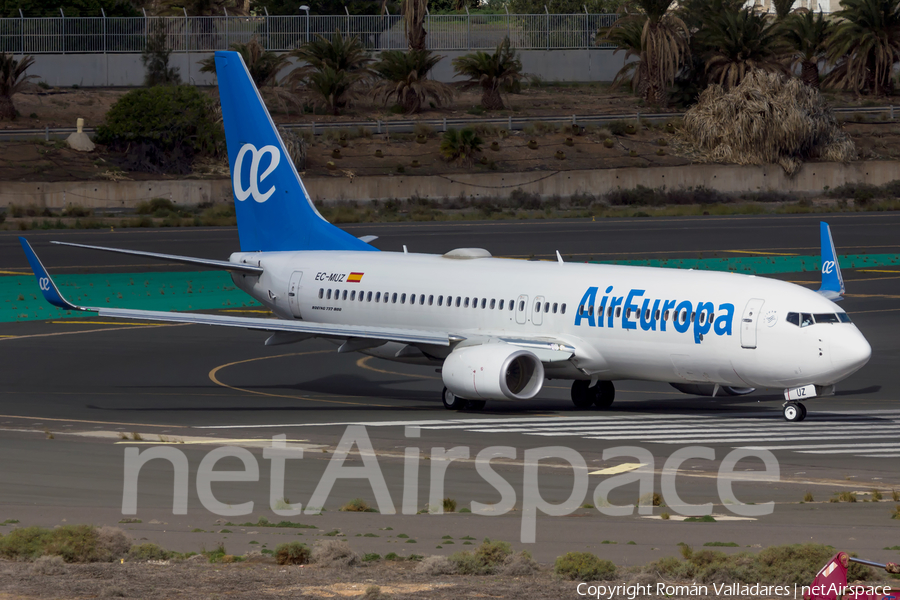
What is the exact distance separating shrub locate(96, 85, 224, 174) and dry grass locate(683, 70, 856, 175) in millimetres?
40344

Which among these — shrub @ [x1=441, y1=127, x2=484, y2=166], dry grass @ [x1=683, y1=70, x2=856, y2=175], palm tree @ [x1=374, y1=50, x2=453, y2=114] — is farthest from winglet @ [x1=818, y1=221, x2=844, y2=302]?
palm tree @ [x1=374, y1=50, x2=453, y2=114]

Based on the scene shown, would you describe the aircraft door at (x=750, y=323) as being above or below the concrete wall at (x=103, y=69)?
below

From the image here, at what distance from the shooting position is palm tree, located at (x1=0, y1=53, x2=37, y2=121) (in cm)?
11081

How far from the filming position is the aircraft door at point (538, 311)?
35.1 metres

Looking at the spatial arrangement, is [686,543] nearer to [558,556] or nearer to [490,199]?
[558,556]

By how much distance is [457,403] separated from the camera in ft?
116

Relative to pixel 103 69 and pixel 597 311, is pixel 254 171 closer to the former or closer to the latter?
pixel 597 311

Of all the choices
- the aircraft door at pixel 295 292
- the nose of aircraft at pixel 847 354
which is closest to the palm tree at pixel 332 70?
the aircraft door at pixel 295 292

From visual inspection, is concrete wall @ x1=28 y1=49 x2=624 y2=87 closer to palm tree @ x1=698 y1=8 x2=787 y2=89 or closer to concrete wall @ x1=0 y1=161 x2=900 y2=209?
→ concrete wall @ x1=0 y1=161 x2=900 y2=209

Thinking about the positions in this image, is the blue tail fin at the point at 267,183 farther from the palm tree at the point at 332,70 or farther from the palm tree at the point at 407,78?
the palm tree at the point at 407,78

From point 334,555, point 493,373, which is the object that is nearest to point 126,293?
point 493,373

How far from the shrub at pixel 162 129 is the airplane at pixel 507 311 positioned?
203 feet

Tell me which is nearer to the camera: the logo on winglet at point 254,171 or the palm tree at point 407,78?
the logo on winglet at point 254,171

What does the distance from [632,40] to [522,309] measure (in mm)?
91777
